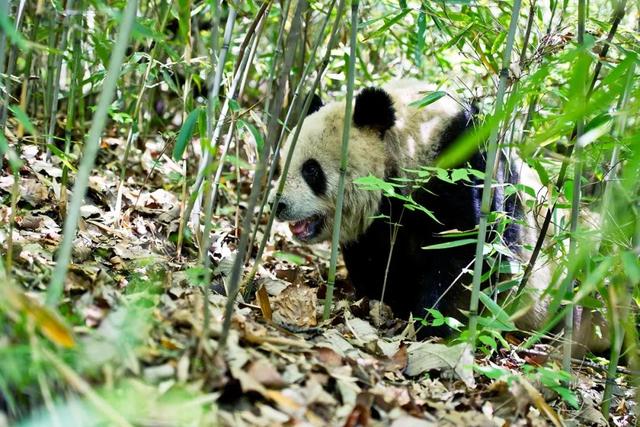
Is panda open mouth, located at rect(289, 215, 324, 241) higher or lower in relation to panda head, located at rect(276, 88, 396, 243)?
lower

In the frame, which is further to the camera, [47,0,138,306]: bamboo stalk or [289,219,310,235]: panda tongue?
[289,219,310,235]: panda tongue

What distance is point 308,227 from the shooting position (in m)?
4.49

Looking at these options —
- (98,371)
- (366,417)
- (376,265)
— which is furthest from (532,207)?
(98,371)

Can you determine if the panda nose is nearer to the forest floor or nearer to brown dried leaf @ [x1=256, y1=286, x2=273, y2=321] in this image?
the forest floor

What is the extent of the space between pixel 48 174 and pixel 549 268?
11.1 feet

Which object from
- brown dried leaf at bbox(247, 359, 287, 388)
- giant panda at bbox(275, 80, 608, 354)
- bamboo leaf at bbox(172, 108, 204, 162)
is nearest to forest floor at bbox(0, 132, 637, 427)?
brown dried leaf at bbox(247, 359, 287, 388)

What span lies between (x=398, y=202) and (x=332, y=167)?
478 millimetres

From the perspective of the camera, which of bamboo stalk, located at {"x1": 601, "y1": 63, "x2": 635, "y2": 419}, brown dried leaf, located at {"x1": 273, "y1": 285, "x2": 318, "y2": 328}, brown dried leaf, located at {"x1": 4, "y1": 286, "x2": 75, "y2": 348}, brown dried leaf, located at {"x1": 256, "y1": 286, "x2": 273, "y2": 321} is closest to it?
brown dried leaf, located at {"x1": 4, "y1": 286, "x2": 75, "y2": 348}

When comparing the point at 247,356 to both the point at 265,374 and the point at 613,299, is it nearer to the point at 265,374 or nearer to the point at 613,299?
the point at 265,374

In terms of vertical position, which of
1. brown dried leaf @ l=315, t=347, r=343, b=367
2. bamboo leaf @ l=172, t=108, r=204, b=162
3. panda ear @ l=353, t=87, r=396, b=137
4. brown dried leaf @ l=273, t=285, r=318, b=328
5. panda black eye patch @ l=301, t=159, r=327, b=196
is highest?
panda ear @ l=353, t=87, r=396, b=137

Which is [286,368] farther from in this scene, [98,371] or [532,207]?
[532,207]

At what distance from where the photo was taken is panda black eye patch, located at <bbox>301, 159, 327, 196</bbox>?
4312 mm

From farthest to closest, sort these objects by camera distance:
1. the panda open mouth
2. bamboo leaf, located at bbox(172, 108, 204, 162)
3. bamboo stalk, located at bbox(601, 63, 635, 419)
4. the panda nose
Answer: the panda open mouth
the panda nose
bamboo leaf, located at bbox(172, 108, 204, 162)
bamboo stalk, located at bbox(601, 63, 635, 419)

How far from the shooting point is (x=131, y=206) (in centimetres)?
432
